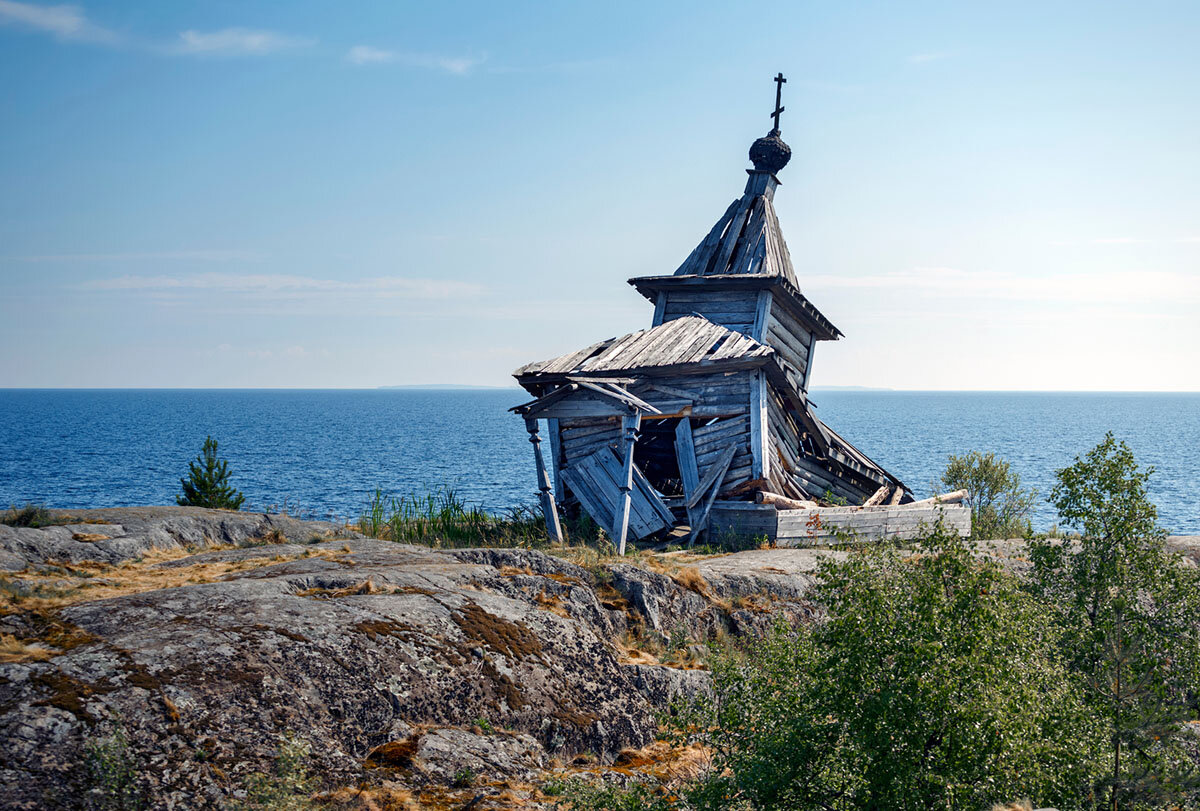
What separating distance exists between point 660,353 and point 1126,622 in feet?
40.1

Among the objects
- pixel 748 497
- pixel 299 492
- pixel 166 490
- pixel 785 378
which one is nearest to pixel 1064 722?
pixel 748 497

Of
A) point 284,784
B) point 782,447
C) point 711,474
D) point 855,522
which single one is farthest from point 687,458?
point 284,784

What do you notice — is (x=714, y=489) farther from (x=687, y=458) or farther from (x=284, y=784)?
(x=284, y=784)

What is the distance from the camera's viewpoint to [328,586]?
344 inches

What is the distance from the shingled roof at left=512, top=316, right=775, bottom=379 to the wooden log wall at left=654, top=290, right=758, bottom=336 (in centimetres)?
161

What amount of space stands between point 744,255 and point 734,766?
58.5ft

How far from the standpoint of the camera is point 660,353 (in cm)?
1903

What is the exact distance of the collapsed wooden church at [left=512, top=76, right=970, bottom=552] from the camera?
57.8 feet

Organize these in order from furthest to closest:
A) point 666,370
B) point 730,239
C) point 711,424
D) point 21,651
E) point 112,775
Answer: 1. point 730,239
2. point 711,424
3. point 666,370
4. point 21,651
5. point 112,775

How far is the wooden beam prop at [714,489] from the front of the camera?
18431 millimetres

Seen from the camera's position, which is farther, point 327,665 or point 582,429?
point 582,429

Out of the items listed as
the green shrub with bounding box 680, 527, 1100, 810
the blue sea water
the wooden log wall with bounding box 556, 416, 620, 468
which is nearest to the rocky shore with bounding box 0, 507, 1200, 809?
the green shrub with bounding box 680, 527, 1100, 810

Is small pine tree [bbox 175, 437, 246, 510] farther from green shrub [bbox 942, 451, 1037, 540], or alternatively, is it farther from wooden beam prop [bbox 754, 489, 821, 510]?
green shrub [bbox 942, 451, 1037, 540]

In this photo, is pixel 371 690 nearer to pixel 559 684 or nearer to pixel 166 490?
pixel 559 684
